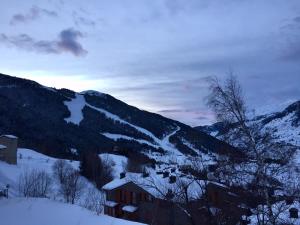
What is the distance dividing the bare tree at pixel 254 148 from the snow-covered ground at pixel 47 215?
7.19 meters

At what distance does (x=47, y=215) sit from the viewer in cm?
1011

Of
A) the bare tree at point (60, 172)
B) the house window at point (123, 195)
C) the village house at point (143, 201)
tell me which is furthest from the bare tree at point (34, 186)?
the house window at point (123, 195)

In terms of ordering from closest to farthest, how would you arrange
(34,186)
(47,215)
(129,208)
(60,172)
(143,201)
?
(47,215), (143,201), (129,208), (34,186), (60,172)

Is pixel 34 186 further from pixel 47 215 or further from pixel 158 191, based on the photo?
pixel 47 215

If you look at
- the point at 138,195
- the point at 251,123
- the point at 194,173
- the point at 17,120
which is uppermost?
the point at 17,120

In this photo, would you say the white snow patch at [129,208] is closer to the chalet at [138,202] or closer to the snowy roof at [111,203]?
the chalet at [138,202]

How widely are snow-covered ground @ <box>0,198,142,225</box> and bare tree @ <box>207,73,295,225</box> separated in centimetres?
719

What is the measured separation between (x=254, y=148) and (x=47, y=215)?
836 centimetres

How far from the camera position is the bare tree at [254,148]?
594 inches

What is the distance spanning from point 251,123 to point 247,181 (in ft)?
7.32

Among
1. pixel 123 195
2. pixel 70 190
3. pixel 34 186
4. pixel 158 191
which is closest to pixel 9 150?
pixel 70 190

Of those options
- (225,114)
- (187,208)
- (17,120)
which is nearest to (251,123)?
(225,114)

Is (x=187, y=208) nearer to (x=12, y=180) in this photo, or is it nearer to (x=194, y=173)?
(x=194, y=173)

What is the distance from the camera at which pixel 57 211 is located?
10312 mm
